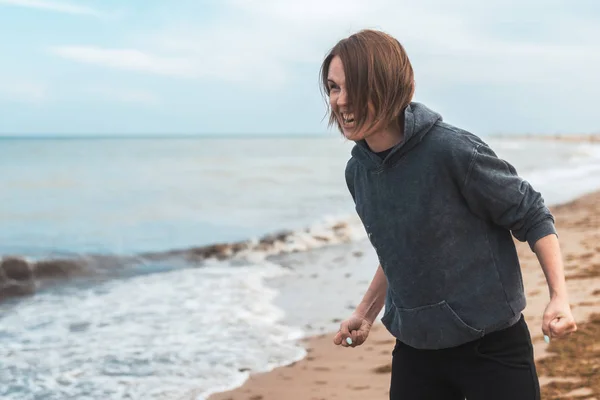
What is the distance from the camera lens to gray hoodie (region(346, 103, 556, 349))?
6.31 ft

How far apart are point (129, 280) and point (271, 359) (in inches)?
200

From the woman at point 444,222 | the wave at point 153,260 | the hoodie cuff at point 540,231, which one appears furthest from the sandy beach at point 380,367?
the wave at point 153,260

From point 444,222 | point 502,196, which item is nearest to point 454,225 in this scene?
point 444,222

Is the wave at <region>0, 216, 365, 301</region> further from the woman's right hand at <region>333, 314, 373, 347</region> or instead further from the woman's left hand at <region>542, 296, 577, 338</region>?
the woman's left hand at <region>542, 296, 577, 338</region>

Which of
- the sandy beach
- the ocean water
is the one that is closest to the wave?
the ocean water

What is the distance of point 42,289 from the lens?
32.5 feet

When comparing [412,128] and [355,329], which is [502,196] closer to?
[412,128]

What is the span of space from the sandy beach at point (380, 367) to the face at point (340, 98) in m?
2.97

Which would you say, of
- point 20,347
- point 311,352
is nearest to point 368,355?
point 311,352

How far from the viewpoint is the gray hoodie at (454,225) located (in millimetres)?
1925

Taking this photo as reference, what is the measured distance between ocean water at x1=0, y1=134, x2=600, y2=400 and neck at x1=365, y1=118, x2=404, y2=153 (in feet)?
11.6

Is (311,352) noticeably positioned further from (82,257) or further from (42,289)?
(82,257)

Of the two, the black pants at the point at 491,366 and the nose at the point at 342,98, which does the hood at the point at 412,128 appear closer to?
the nose at the point at 342,98

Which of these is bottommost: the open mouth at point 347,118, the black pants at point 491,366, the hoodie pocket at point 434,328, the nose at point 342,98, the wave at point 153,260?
the wave at point 153,260
